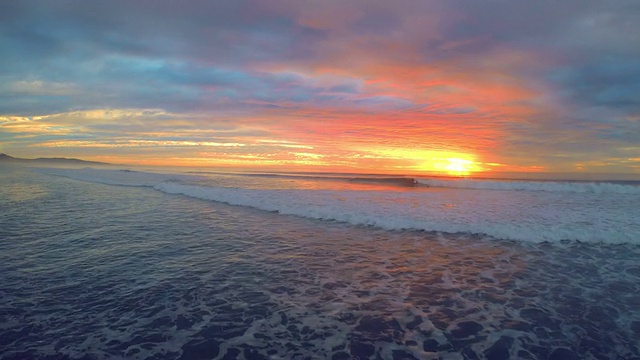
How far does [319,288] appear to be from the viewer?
772cm

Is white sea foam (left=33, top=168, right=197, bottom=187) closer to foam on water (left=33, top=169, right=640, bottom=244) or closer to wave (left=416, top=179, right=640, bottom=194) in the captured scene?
foam on water (left=33, top=169, right=640, bottom=244)

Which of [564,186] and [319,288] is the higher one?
[564,186]

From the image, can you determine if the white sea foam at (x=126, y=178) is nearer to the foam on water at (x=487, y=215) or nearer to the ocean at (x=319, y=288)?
the foam on water at (x=487, y=215)

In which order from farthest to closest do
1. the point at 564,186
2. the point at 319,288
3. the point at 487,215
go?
the point at 564,186 → the point at 487,215 → the point at 319,288

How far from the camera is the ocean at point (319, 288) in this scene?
536cm

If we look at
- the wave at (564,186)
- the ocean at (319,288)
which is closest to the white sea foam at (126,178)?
the ocean at (319,288)

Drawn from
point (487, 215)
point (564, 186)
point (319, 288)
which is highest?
point (564, 186)

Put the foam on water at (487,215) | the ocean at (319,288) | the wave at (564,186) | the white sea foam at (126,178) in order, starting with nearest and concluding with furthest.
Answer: the ocean at (319,288)
the foam on water at (487,215)
the wave at (564,186)
the white sea foam at (126,178)

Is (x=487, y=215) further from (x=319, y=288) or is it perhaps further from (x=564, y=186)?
(x=564, y=186)

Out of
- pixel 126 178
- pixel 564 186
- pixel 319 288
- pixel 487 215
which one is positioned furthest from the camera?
pixel 126 178

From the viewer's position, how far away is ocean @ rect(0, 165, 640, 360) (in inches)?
211

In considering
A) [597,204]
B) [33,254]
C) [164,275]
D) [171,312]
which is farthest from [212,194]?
[597,204]

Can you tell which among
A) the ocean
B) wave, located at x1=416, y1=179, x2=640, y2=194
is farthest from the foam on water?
wave, located at x1=416, y1=179, x2=640, y2=194


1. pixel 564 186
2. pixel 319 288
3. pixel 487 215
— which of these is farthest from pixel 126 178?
pixel 564 186
